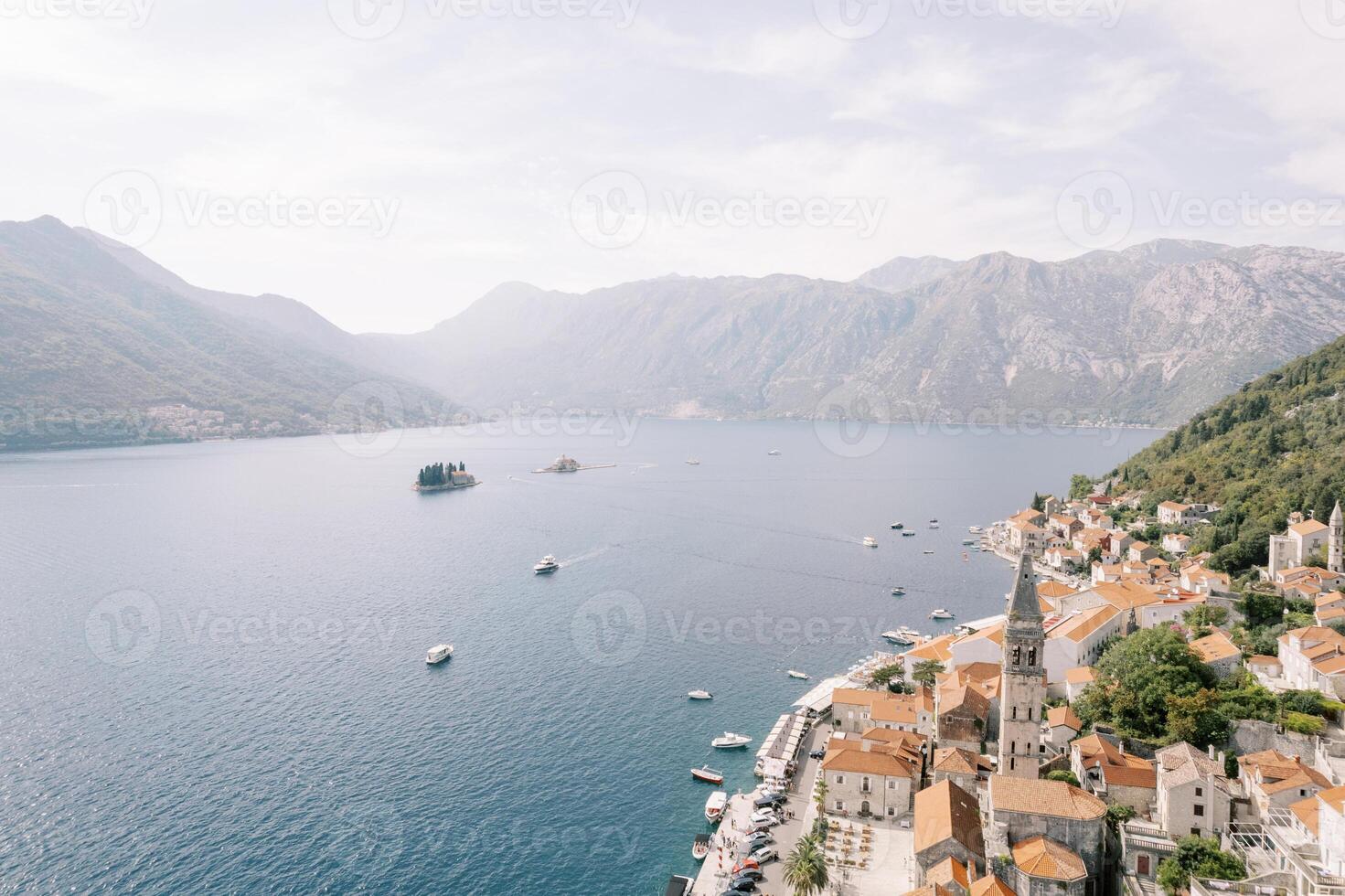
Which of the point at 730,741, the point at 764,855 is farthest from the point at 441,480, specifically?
the point at 764,855

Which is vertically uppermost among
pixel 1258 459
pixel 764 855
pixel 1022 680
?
pixel 1258 459

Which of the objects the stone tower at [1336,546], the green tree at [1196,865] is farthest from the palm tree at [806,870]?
the stone tower at [1336,546]

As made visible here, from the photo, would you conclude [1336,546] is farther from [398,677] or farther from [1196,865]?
[398,677]

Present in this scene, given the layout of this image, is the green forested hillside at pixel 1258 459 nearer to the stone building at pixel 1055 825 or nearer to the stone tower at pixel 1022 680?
the stone tower at pixel 1022 680

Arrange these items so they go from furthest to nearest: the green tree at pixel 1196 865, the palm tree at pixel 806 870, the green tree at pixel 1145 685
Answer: the green tree at pixel 1145 685 < the palm tree at pixel 806 870 < the green tree at pixel 1196 865

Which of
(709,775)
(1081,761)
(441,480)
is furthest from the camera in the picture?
(441,480)

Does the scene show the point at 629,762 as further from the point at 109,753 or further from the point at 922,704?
the point at 109,753

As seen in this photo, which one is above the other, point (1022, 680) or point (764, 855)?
point (1022, 680)

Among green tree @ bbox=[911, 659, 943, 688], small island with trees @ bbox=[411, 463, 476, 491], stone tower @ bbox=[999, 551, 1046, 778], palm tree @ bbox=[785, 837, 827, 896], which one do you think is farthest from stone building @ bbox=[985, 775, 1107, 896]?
small island with trees @ bbox=[411, 463, 476, 491]
